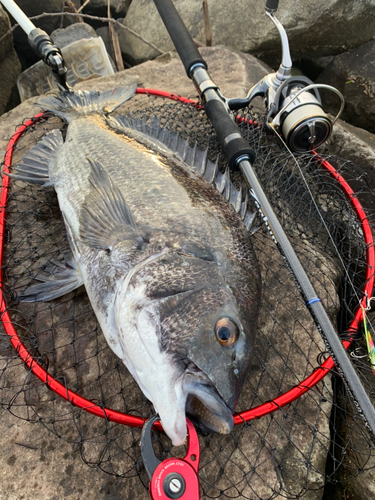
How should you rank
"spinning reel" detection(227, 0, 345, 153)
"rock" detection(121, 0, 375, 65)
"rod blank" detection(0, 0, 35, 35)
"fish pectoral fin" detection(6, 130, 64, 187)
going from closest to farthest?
"spinning reel" detection(227, 0, 345, 153)
"fish pectoral fin" detection(6, 130, 64, 187)
"rod blank" detection(0, 0, 35, 35)
"rock" detection(121, 0, 375, 65)

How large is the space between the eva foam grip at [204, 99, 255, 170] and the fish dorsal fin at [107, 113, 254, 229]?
0.65ft

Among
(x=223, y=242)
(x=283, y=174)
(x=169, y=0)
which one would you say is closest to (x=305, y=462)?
(x=223, y=242)

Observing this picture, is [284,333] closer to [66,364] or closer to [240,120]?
[66,364]

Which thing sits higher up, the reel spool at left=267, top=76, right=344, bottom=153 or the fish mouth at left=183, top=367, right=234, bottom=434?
the reel spool at left=267, top=76, right=344, bottom=153

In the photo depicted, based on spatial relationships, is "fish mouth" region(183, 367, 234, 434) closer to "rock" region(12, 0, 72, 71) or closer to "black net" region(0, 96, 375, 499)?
"black net" region(0, 96, 375, 499)

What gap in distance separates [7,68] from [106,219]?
190 inches

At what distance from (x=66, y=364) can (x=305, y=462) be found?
5.67 ft

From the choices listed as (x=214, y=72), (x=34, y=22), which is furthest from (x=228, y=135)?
(x=34, y=22)

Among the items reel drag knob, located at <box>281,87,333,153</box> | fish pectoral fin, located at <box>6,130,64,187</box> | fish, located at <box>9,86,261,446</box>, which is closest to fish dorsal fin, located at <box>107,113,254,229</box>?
fish, located at <box>9,86,261,446</box>

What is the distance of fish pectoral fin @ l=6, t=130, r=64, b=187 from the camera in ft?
9.60

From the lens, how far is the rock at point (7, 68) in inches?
198

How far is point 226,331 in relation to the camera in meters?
1.68

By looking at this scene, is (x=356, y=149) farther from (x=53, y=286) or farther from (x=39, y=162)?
(x=53, y=286)

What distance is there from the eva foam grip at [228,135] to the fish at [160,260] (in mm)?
224
